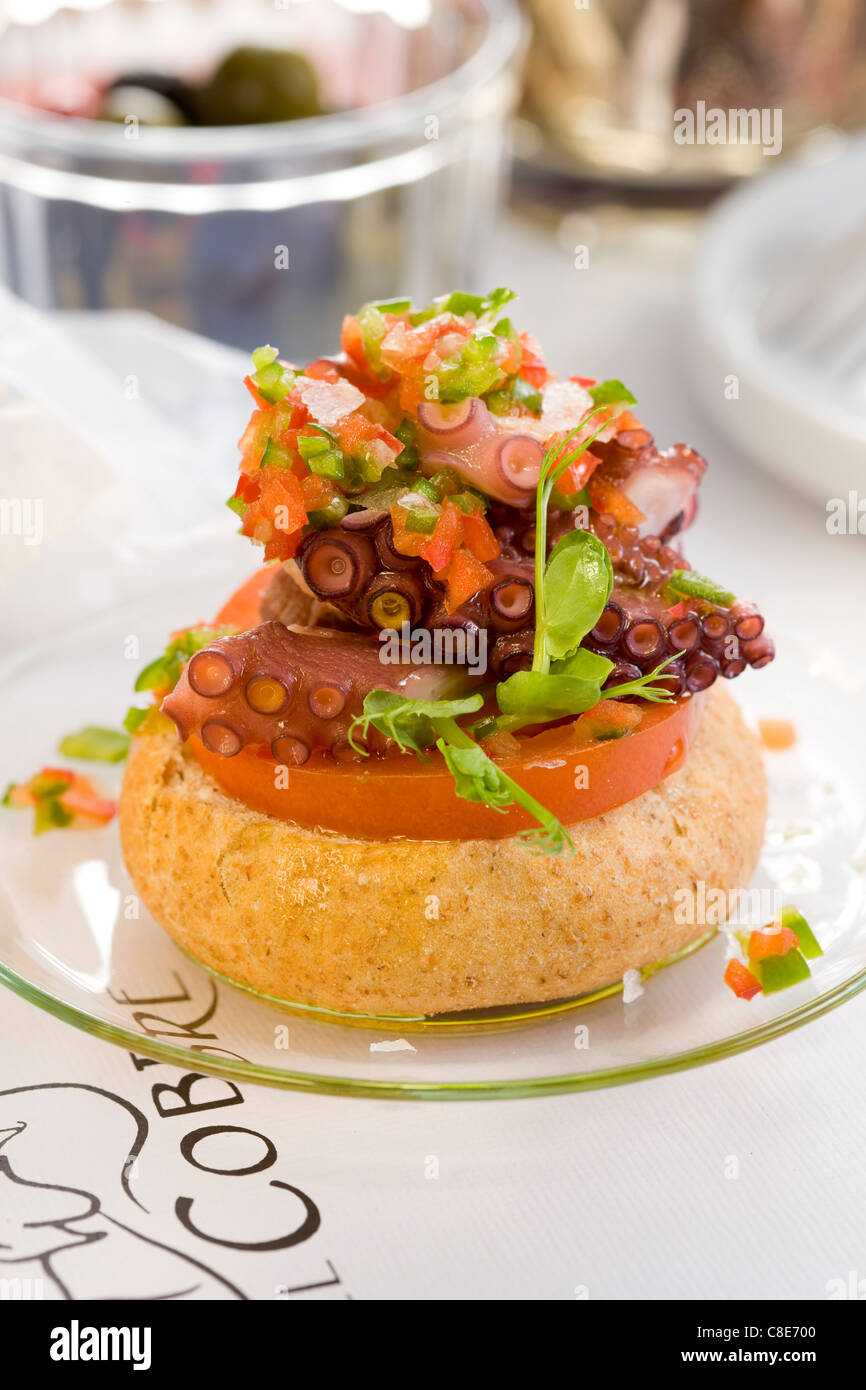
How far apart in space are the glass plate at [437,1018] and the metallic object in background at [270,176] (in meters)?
1.61

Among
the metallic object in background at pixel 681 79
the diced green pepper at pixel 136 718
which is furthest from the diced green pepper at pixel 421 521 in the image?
the metallic object in background at pixel 681 79

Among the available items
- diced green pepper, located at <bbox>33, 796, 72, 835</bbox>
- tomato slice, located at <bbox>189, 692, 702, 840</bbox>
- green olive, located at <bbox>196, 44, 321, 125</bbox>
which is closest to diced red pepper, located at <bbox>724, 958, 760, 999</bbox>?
tomato slice, located at <bbox>189, 692, 702, 840</bbox>

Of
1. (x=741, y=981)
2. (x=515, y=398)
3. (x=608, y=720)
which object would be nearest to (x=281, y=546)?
(x=515, y=398)

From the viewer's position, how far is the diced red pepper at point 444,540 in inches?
76.5

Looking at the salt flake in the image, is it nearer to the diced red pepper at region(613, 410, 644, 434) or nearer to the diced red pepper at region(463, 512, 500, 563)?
the diced red pepper at region(463, 512, 500, 563)

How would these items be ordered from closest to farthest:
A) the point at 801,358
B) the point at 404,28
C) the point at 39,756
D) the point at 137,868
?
the point at 137,868
the point at 39,756
the point at 801,358
the point at 404,28

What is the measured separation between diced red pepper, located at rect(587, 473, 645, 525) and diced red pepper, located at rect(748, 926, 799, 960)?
616mm

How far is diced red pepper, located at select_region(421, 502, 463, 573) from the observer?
194cm

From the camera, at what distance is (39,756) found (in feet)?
8.30

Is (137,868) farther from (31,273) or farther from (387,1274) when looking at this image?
(31,273)

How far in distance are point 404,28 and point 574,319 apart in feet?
3.27

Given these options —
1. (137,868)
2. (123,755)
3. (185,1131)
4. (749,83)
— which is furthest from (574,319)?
(185,1131)

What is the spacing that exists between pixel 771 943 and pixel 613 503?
0.66 meters

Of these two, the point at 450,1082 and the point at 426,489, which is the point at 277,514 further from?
the point at 450,1082
